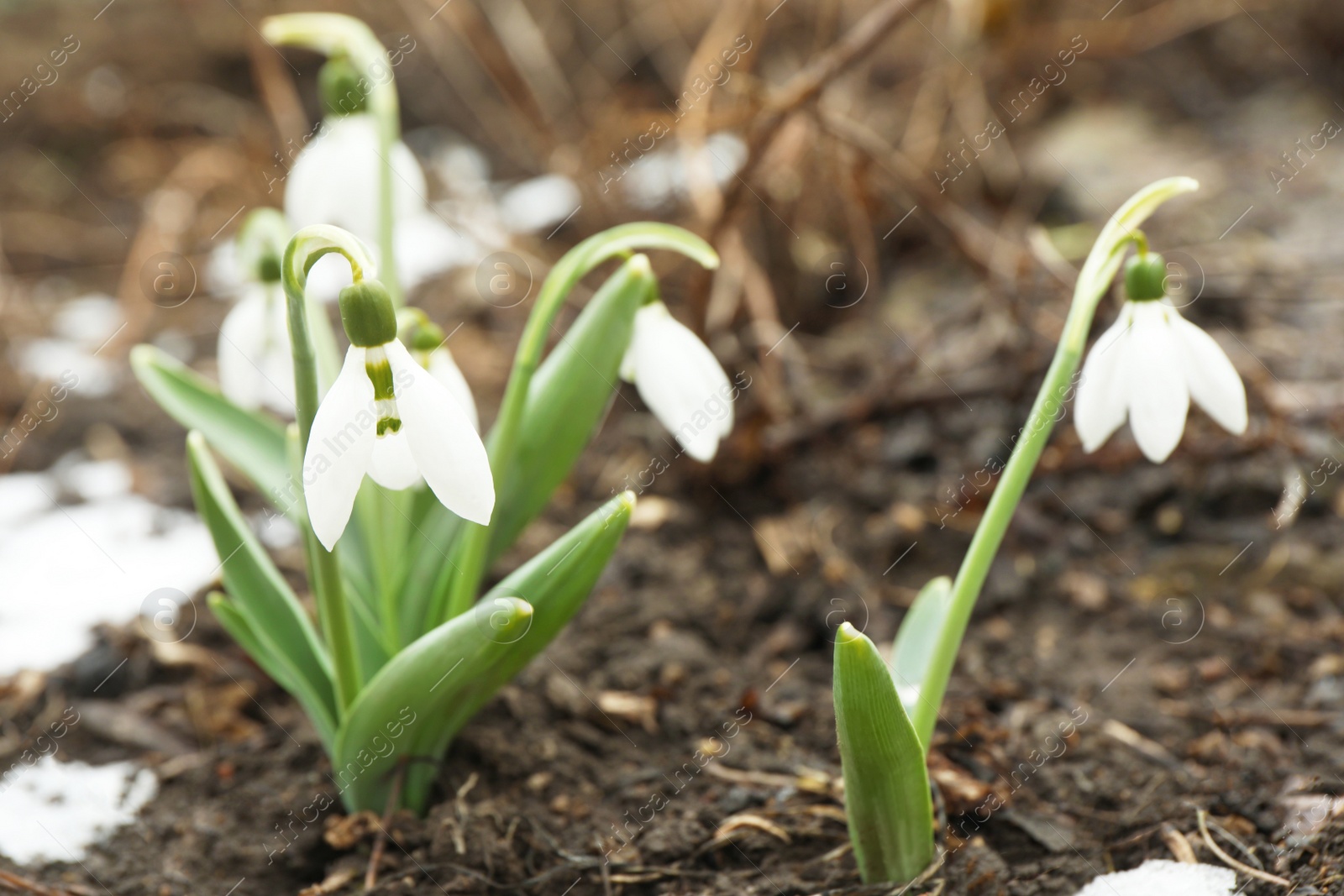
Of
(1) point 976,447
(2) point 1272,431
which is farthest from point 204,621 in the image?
(2) point 1272,431

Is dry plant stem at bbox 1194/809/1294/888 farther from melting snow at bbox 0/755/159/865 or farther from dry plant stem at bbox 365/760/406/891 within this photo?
melting snow at bbox 0/755/159/865

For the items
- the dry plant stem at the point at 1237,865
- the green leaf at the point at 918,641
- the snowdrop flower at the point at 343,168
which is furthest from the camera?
the snowdrop flower at the point at 343,168

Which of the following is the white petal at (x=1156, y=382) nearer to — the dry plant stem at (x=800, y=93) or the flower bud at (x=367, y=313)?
the flower bud at (x=367, y=313)

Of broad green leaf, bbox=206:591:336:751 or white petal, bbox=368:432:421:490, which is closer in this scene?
white petal, bbox=368:432:421:490

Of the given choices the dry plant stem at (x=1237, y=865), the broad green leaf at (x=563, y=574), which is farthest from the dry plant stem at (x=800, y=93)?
the dry plant stem at (x=1237, y=865)

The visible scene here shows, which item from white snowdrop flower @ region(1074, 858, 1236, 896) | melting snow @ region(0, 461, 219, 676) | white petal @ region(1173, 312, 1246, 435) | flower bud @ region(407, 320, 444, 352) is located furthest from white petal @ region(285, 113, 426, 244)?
white snowdrop flower @ region(1074, 858, 1236, 896)

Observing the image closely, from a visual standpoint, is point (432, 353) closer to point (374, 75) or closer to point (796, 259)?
point (374, 75)
